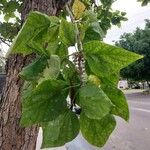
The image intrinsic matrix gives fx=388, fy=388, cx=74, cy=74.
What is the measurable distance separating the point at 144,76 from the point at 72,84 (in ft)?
124

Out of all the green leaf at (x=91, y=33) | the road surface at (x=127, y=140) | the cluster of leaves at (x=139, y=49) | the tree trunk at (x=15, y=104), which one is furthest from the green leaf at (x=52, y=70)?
the cluster of leaves at (x=139, y=49)

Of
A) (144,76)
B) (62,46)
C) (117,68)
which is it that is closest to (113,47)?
(117,68)

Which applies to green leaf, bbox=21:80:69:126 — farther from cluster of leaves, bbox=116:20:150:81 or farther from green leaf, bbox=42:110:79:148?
cluster of leaves, bbox=116:20:150:81

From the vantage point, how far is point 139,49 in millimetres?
36094

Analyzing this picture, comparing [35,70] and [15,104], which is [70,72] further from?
[15,104]

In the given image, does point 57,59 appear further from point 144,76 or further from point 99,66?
point 144,76

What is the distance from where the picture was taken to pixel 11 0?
2768 mm

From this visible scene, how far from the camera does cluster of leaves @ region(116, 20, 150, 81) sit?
3603 centimetres

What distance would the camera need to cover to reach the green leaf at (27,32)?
661 millimetres

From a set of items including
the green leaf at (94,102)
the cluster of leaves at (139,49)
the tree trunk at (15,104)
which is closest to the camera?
the green leaf at (94,102)

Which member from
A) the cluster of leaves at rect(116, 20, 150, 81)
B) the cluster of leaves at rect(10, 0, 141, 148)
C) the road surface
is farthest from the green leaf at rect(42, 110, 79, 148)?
the cluster of leaves at rect(116, 20, 150, 81)

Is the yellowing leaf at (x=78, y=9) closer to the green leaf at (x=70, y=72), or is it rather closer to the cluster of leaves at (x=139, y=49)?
the green leaf at (x=70, y=72)

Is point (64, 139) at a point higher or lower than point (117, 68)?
lower

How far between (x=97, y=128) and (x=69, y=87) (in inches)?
3.3
